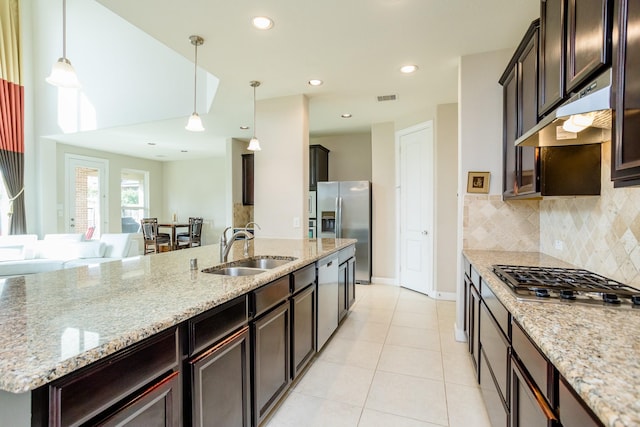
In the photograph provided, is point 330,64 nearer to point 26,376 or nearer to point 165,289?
point 165,289

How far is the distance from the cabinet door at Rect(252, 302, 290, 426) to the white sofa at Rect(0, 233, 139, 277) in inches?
157

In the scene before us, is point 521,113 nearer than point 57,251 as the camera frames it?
Yes

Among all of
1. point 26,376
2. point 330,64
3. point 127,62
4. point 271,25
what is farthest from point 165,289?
point 127,62

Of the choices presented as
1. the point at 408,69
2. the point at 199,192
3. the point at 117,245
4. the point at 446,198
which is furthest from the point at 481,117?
the point at 199,192

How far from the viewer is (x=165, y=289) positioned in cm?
137

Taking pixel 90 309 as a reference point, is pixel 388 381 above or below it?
below

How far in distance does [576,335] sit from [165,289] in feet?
5.06

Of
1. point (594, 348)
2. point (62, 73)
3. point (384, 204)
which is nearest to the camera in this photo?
point (594, 348)

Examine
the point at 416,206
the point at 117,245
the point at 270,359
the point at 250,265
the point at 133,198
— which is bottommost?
the point at 270,359

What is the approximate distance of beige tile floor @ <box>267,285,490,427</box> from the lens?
71.2 inches

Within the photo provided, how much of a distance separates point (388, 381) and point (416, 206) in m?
2.79

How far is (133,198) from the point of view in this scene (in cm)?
838

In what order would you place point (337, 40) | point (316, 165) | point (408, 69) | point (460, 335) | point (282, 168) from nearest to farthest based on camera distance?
1. point (337, 40)
2. point (460, 335)
3. point (408, 69)
4. point (282, 168)
5. point (316, 165)

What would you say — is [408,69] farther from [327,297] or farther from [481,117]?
[327,297]
